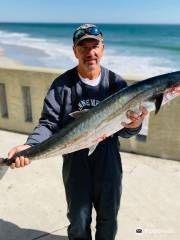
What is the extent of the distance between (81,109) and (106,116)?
0.25m

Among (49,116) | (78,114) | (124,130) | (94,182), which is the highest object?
(78,114)

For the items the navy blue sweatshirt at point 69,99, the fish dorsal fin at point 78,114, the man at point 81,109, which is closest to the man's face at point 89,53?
the man at point 81,109

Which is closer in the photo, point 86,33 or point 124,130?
point 86,33

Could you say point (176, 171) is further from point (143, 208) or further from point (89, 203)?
point (89, 203)

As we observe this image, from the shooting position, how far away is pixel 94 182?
292 centimetres

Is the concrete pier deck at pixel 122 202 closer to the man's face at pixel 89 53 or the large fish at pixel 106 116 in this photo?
the large fish at pixel 106 116

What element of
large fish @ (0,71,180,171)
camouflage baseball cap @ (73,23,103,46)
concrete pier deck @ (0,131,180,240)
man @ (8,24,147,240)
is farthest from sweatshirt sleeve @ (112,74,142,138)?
concrete pier deck @ (0,131,180,240)

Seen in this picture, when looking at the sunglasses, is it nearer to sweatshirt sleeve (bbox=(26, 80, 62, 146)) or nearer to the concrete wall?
sweatshirt sleeve (bbox=(26, 80, 62, 146))

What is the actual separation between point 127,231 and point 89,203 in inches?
36.5

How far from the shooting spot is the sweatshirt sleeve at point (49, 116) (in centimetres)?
287

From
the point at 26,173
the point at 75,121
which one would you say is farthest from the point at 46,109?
the point at 26,173

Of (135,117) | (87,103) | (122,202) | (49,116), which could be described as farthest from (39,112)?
(135,117)

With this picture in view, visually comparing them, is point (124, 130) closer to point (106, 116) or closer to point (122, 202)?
point (106, 116)

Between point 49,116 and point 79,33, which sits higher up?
point 79,33
